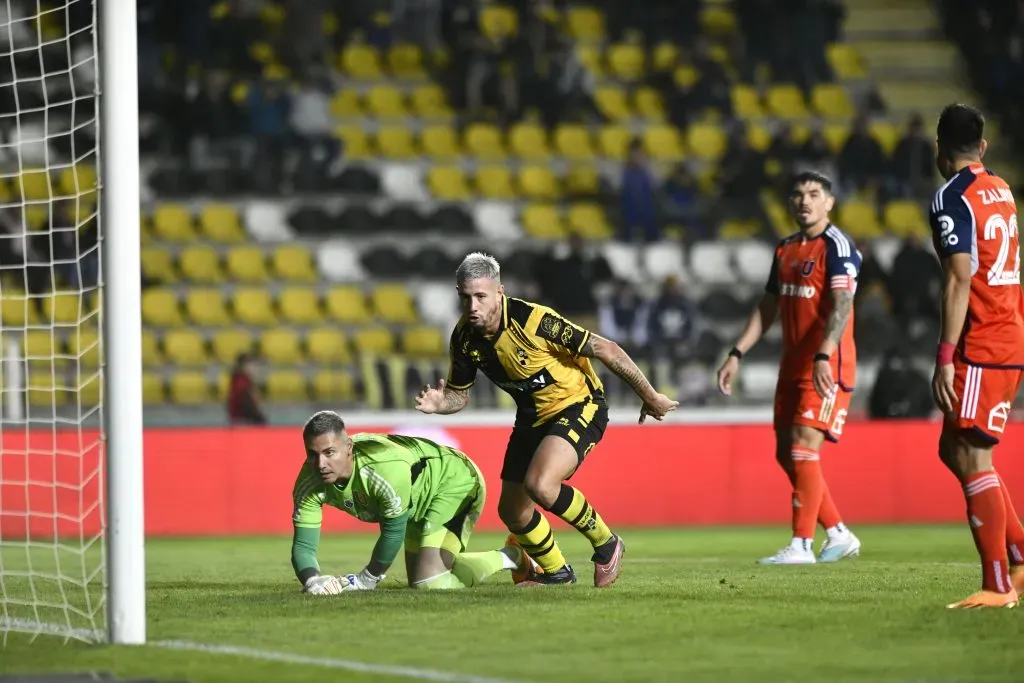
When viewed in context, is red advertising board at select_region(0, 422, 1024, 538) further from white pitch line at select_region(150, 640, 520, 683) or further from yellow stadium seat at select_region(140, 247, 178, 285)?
white pitch line at select_region(150, 640, 520, 683)

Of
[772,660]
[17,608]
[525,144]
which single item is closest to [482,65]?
[525,144]

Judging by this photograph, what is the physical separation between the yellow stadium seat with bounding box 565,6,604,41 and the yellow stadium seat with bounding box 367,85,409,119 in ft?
8.78

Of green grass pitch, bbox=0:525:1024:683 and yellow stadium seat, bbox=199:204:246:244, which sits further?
yellow stadium seat, bbox=199:204:246:244

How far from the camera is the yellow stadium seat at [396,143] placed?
20.2 meters

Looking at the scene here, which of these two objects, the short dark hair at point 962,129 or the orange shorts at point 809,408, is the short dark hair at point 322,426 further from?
the orange shorts at point 809,408

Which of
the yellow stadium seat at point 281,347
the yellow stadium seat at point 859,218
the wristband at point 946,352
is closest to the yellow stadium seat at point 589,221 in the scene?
the yellow stadium seat at point 859,218

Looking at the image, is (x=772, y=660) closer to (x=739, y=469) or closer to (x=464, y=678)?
(x=464, y=678)

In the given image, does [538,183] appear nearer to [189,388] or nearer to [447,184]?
[447,184]

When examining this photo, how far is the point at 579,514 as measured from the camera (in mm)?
8164

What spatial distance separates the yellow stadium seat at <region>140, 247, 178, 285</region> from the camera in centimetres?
1831

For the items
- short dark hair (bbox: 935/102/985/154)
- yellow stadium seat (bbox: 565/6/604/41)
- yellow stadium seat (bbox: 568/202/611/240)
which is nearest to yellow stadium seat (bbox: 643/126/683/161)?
yellow stadium seat (bbox: 568/202/611/240)

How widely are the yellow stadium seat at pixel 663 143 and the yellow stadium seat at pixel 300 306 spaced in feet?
16.1

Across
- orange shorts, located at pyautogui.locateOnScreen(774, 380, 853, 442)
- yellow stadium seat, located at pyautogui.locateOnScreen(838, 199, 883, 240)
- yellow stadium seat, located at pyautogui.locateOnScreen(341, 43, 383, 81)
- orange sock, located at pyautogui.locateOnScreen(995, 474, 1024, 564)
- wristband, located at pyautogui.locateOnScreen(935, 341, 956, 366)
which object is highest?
yellow stadium seat, located at pyautogui.locateOnScreen(341, 43, 383, 81)

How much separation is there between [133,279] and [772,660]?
9.40ft
